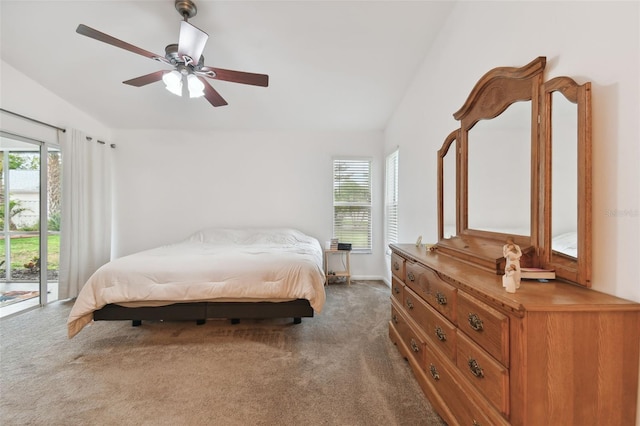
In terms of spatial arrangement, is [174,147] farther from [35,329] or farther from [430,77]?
[430,77]

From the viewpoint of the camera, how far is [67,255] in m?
3.45

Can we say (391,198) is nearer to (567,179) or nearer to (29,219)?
(567,179)

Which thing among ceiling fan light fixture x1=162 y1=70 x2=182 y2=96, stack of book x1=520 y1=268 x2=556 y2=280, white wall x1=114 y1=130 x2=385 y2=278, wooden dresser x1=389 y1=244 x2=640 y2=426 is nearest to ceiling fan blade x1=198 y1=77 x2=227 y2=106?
ceiling fan light fixture x1=162 y1=70 x2=182 y2=96

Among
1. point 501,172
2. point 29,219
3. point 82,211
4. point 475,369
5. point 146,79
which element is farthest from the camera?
point 82,211

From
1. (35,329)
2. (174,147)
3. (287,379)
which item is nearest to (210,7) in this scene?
(174,147)

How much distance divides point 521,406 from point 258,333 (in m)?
2.10

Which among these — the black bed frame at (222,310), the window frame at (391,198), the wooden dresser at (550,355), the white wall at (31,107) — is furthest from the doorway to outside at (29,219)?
the wooden dresser at (550,355)

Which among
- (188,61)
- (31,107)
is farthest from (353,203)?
(31,107)

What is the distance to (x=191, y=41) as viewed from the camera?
1.97 metres

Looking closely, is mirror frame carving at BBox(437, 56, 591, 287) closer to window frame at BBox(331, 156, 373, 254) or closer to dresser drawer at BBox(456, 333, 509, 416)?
dresser drawer at BBox(456, 333, 509, 416)

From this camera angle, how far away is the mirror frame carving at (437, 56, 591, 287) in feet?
3.52

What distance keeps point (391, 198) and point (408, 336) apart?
2.38 m

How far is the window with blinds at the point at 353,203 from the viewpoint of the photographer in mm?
4430

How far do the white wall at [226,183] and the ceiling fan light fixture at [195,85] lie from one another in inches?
72.8
